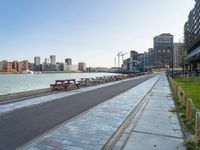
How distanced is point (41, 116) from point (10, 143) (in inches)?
142

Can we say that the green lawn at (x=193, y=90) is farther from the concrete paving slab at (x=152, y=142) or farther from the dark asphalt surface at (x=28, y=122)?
the dark asphalt surface at (x=28, y=122)

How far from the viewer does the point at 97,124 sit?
8.74 meters

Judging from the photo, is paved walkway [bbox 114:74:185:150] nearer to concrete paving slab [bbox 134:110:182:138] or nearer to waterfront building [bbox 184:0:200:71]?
concrete paving slab [bbox 134:110:182:138]

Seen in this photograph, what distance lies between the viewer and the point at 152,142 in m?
6.72

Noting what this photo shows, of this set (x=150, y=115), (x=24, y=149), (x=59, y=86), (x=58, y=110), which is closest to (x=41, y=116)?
(x=58, y=110)

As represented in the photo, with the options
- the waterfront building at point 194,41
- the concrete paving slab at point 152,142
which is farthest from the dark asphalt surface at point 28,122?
the waterfront building at point 194,41

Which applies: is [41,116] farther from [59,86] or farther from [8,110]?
[59,86]

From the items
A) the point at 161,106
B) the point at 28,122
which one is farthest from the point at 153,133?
the point at 161,106

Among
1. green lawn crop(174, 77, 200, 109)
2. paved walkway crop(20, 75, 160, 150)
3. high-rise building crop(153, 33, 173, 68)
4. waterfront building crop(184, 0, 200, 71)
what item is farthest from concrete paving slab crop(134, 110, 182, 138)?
high-rise building crop(153, 33, 173, 68)

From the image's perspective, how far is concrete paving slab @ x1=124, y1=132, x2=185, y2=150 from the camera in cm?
Answer: 629

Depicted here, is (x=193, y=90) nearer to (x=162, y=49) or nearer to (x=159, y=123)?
(x=159, y=123)

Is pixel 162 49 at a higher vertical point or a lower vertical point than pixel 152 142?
higher

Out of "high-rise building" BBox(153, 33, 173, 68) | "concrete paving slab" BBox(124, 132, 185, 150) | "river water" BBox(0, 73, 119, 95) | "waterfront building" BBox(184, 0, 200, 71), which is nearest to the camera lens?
"concrete paving slab" BBox(124, 132, 185, 150)

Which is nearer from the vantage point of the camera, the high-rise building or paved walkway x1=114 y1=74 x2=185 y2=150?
paved walkway x1=114 y1=74 x2=185 y2=150
